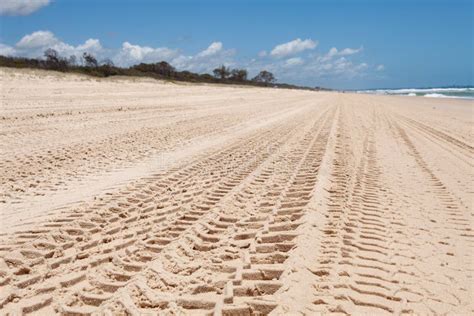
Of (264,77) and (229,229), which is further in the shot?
(264,77)

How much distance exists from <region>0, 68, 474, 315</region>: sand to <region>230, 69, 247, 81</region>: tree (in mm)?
95058

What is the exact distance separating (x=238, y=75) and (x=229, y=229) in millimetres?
101871

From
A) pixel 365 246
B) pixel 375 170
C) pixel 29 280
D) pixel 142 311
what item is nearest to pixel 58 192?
pixel 29 280

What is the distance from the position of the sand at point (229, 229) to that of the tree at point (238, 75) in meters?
95.1

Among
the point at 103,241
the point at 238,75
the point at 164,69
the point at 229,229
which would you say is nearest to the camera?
the point at 103,241

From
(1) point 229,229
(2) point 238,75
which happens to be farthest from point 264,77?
(1) point 229,229

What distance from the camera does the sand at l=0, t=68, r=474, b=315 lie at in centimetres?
292

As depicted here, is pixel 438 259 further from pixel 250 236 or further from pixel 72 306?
pixel 72 306

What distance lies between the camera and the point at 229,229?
414 cm

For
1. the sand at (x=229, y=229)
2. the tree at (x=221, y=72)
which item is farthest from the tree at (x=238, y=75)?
the sand at (x=229, y=229)

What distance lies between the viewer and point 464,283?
10.5 feet

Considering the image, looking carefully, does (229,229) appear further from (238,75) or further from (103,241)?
(238,75)

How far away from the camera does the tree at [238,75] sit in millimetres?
102075

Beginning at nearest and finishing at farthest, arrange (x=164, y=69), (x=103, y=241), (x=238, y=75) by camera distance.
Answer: (x=103, y=241) < (x=164, y=69) < (x=238, y=75)
